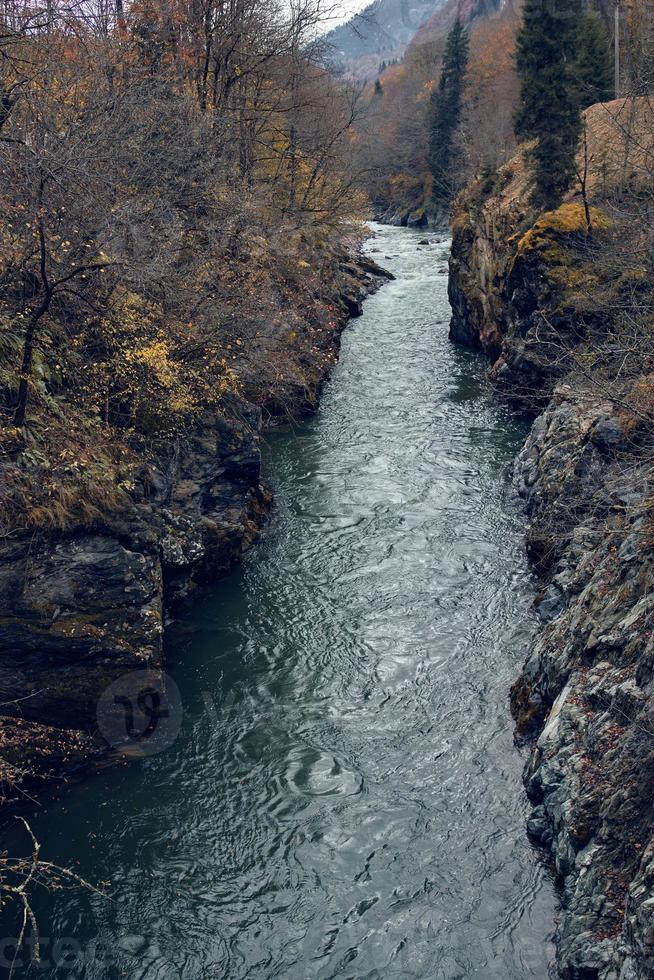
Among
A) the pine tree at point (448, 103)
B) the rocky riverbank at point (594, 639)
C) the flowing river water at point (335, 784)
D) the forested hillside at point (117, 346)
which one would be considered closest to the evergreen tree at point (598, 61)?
the rocky riverbank at point (594, 639)

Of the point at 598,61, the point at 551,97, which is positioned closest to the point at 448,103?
the point at 598,61

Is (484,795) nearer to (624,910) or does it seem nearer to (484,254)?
(624,910)

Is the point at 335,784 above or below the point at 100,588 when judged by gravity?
below

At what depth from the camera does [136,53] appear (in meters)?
20.6

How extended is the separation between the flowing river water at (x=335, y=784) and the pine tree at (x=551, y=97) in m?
12.4

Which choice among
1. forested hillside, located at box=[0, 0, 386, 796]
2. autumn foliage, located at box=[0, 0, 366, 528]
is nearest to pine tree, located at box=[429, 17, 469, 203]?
autumn foliage, located at box=[0, 0, 366, 528]

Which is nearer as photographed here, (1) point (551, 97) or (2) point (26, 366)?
(2) point (26, 366)

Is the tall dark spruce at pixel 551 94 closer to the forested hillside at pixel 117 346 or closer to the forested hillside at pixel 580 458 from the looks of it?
the forested hillside at pixel 580 458

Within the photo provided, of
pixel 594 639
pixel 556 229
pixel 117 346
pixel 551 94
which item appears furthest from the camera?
pixel 551 94

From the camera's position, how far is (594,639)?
31.8 feet

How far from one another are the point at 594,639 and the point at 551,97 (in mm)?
21161

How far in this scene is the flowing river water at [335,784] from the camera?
8.02 meters

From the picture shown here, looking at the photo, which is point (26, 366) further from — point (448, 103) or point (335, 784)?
point (448, 103)

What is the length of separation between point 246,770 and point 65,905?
2804mm
